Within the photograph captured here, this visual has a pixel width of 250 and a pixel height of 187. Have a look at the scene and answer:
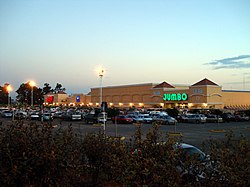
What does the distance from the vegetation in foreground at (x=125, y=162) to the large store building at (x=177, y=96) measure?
256 feet

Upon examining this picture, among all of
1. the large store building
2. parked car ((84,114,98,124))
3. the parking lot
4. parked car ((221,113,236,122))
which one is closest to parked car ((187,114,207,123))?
parked car ((221,113,236,122))

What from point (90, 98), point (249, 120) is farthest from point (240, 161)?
point (90, 98)

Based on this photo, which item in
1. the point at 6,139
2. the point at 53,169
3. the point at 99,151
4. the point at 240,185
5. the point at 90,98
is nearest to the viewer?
the point at 240,185

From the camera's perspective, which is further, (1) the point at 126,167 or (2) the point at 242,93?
(2) the point at 242,93

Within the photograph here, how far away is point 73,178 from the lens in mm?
6699

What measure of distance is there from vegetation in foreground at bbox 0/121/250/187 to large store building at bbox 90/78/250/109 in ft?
256

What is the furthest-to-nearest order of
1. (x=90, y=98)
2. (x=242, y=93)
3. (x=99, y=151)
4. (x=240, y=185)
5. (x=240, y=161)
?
(x=90, y=98) < (x=242, y=93) < (x=99, y=151) < (x=240, y=161) < (x=240, y=185)

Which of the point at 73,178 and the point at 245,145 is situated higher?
the point at 245,145

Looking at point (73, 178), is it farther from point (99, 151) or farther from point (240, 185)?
point (240, 185)

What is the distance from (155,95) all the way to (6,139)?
297 feet

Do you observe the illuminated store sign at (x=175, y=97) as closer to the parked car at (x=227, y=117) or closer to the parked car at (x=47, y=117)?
the parked car at (x=227, y=117)

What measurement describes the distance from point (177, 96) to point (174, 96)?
1.00 meters

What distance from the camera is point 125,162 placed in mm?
6289

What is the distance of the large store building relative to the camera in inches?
3297
